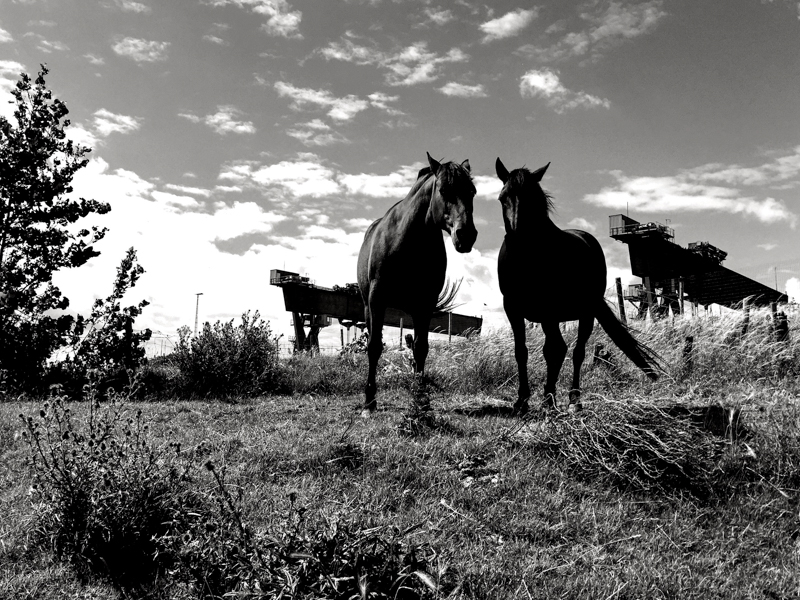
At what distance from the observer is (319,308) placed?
91.1ft

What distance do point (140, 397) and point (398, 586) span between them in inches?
327

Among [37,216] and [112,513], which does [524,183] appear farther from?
[37,216]

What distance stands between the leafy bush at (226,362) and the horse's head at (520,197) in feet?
18.3

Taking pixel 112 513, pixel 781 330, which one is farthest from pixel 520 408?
pixel 781 330

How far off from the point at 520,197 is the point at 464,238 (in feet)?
2.27

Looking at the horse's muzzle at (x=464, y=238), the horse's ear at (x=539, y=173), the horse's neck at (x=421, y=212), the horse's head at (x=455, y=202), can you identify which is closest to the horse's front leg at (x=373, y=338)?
the horse's neck at (x=421, y=212)

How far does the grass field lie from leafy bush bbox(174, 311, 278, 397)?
3.38 metres

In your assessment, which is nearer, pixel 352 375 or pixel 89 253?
pixel 352 375

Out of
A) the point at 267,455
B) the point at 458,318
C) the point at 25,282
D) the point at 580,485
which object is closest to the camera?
the point at 580,485

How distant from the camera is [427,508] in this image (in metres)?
3.51

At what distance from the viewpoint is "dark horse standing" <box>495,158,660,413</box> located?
554cm

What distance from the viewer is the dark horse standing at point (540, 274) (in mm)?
5539

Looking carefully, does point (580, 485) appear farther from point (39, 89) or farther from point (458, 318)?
point (458, 318)

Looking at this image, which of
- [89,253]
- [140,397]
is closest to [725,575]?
[140,397]
